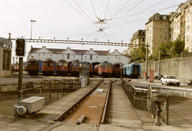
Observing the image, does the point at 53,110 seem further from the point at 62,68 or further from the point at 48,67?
the point at 62,68

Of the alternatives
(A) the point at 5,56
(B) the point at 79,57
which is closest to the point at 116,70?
(A) the point at 5,56

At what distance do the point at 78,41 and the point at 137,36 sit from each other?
228 ft

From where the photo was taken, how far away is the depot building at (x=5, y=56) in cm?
3377

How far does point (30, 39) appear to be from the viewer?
41406mm

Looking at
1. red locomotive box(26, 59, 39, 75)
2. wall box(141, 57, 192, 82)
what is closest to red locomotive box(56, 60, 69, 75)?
red locomotive box(26, 59, 39, 75)

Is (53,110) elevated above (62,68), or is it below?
below

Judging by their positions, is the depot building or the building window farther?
the building window

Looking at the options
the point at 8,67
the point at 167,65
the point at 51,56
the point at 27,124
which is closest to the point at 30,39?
the point at 8,67

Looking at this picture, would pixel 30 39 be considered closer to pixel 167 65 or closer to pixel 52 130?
pixel 167 65

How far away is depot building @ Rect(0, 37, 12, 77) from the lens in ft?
111

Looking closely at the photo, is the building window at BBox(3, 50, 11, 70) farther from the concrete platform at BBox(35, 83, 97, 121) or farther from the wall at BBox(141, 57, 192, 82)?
the wall at BBox(141, 57, 192, 82)

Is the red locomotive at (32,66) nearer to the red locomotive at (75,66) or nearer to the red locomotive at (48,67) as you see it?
the red locomotive at (48,67)

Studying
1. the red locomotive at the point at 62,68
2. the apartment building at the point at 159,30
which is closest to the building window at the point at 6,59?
the red locomotive at the point at 62,68

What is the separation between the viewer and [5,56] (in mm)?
35031
